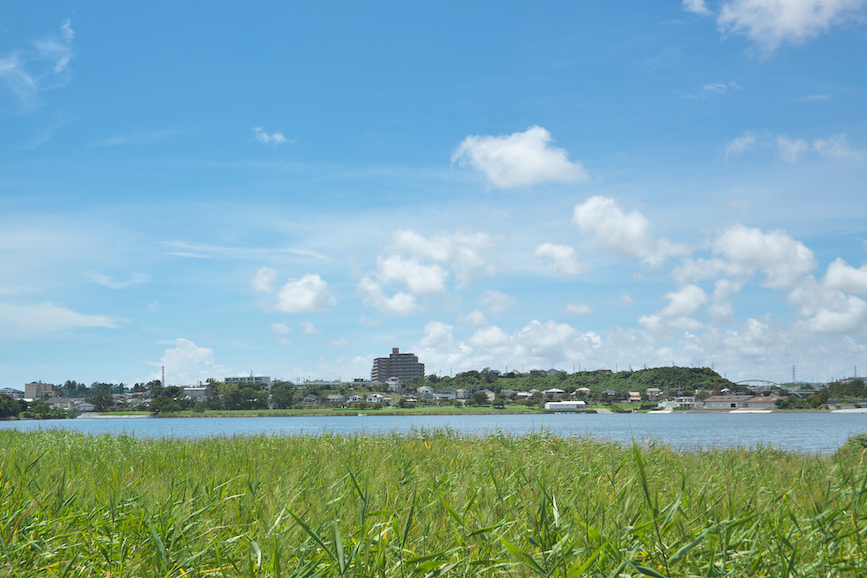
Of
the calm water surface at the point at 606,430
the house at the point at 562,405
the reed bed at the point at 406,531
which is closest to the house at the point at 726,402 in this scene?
the house at the point at 562,405

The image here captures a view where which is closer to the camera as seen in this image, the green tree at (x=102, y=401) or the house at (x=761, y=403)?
the house at (x=761, y=403)

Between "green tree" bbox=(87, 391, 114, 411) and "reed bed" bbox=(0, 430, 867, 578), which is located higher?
"reed bed" bbox=(0, 430, 867, 578)

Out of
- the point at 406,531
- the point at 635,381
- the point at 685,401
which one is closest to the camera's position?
the point at 406,531

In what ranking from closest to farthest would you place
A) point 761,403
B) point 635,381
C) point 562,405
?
point 761,403
point 562,405
point 635,381

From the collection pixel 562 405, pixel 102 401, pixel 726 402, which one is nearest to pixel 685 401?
pixel 726 402

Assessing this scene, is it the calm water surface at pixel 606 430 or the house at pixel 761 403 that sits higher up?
the calm water surface at pixel 606 430

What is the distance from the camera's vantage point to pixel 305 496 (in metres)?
5.66

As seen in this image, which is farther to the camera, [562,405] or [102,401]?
[562,405]

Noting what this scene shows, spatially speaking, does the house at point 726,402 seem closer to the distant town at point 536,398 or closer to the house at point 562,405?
the distant town at point 536,398

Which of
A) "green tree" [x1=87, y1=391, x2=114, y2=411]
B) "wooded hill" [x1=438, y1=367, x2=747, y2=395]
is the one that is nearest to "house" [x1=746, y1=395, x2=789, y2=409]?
"wooded hill" [x1=438, y1=367, x2=747, y2=395]

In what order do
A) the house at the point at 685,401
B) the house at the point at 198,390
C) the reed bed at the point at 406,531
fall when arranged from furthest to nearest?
the house at the point at 198,390, the house at the point at 685,401, the reed bed at the point at 406,531

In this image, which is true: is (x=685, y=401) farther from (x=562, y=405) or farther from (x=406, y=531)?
(x=406, y=531)

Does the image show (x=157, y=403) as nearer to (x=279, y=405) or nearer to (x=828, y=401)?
(x=279, y=405)

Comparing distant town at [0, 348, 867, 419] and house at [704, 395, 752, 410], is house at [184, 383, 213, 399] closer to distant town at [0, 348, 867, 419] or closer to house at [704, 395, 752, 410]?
distant town at [0, 348, 867, 419]
